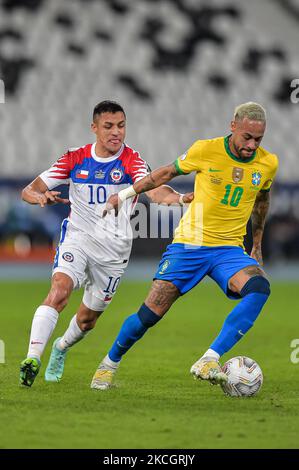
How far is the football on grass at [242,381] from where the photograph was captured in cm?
742

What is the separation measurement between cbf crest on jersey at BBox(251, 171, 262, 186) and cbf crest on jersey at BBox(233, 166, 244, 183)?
10 centimetres

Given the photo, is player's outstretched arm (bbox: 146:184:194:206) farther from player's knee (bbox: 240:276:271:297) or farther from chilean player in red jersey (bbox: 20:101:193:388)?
player's knee (bbox: 240:276:271:297)

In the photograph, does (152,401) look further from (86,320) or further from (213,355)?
(86,320)

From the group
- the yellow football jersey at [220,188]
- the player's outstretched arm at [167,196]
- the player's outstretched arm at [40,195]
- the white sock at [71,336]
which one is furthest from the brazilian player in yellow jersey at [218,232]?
the white sock at [71,336]

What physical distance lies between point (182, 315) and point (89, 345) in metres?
4.07

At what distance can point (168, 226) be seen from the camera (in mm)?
22609

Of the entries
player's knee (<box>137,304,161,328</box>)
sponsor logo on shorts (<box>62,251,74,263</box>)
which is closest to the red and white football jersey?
sponsor logo on shorts (<box>62,251,74,263</box>)

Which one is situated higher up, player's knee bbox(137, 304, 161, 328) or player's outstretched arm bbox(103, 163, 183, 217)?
player's outstretched arm bbox(103, 163, 183, 217)

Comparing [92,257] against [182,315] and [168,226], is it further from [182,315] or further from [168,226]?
[168,226]

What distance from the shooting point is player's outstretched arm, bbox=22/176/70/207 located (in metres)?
7.74

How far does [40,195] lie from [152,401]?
1.94m

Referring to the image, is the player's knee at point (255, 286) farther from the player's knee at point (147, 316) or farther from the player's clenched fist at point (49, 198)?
→ the player's clenched fist at point (49, 198)

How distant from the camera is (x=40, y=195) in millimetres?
7852

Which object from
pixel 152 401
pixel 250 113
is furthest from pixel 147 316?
pixel 250 113
